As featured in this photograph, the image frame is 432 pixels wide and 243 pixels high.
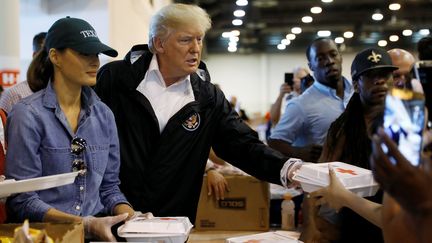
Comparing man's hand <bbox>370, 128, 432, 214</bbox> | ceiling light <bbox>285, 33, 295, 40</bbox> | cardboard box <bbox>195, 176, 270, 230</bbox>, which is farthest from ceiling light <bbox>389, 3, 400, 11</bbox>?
man's hand <bbox>370, 128, 432, 214</bbox>

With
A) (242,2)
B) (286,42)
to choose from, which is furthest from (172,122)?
(286,42)

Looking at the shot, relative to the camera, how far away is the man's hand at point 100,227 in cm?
164

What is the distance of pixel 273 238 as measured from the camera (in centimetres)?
185

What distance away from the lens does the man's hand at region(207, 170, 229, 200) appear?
3434 millimetres

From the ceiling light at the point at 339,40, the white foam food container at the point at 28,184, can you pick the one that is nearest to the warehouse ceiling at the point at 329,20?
the ceiling light at the point at 339,40

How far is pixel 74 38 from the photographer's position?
193cm

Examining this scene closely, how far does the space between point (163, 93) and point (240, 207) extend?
50.8 inches

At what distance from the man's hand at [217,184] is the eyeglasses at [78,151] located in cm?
163

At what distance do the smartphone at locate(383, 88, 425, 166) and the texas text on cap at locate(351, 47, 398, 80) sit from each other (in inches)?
56.7

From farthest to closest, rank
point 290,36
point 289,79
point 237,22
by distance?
point 290,36, point 237,22, point 289,79

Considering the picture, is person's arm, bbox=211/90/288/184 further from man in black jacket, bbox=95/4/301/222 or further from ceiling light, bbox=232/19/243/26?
ceiling light, bbox=232/19/243/26

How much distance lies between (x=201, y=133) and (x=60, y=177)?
110cm

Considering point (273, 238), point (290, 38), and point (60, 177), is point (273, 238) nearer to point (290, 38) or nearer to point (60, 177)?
point (60, 177)

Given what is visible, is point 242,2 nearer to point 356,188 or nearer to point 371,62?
point 371,62
